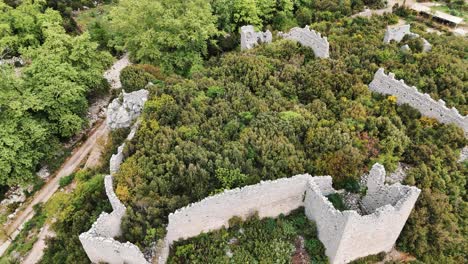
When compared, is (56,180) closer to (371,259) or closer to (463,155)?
(371,259)

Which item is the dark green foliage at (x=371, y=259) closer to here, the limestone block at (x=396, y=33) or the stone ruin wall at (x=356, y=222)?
the stone ruin wall at (x=356, y=222)

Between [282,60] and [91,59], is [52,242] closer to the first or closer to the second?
[91,59]

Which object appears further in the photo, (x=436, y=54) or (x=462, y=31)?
(x=462, y=31)

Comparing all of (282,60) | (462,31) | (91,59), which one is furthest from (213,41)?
(462,31)

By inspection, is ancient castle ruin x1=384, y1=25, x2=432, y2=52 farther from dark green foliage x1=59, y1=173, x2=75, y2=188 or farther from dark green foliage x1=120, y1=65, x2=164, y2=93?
dark green foliage x1=59, y1=173, x2=75, y2=188

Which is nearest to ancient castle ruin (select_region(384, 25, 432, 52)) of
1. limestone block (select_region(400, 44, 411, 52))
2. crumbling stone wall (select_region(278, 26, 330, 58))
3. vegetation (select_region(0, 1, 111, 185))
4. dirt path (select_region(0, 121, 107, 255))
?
limestone block (select_region(400, 44, 411, 52))

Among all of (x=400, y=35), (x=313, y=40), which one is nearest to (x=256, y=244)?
(x=313, y=40)

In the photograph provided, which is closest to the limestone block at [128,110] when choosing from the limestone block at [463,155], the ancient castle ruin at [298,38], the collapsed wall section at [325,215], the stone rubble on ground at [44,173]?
the stone rubble on ground at [44,173]
